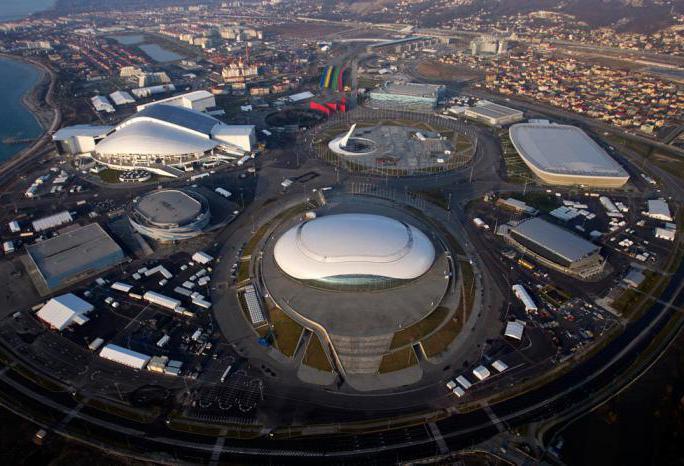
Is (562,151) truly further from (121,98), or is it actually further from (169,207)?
(121,98)

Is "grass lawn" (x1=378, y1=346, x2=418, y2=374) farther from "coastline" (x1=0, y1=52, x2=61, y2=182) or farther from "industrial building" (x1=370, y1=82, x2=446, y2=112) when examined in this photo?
"industrial building" (x1=370, y1=82, x2=446, y2=112)

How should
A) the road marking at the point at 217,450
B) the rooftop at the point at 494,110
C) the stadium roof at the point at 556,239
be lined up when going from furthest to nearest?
the rooftop at the point at 494,110 → the stadium roof at the point at 556,239 → the road marking at the point at 217,450

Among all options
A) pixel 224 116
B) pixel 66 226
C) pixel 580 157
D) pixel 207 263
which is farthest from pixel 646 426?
pixel 224 116

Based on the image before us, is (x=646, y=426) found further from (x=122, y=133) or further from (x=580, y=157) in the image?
(x=122, y=133)

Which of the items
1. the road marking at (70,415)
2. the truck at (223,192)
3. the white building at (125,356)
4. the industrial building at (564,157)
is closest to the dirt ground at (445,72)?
the industrial building at (564,157)

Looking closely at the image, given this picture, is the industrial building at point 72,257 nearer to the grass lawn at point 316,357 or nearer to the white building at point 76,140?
the grass lawn at point 316,357

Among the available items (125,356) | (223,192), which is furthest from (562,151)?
(125,356)
